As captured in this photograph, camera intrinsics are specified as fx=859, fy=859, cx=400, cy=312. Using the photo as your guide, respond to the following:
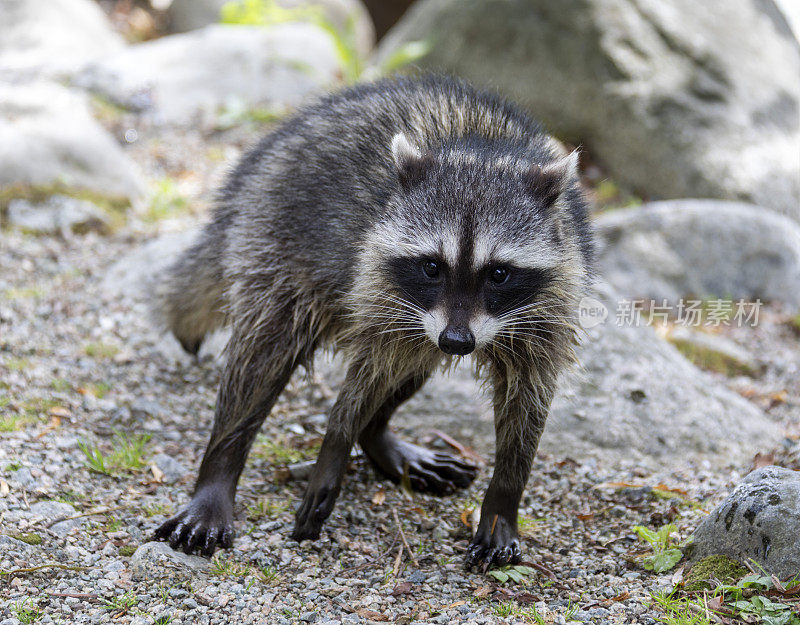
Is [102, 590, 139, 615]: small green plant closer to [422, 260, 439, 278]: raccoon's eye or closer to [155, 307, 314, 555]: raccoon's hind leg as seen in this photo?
[155, 307, 314, 555]: raccoon's hind leg

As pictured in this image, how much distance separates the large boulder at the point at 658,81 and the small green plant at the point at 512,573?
17.0 ft

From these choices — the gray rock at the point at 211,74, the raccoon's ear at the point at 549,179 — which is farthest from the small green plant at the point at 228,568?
the gray rock at the point at 211,74

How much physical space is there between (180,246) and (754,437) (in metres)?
3.80

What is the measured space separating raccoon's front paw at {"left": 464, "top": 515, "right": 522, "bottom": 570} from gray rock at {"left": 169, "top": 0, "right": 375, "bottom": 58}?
358 inches

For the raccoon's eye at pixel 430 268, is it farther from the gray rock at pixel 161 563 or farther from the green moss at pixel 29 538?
the green moss at pixel 29 538

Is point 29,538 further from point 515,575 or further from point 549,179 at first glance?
point 549,179

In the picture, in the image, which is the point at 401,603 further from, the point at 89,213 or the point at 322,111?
the point at 89,213

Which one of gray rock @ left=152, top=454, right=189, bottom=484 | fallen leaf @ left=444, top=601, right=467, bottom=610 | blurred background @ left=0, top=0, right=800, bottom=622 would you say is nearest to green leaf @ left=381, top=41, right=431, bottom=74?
blurred background @ left=0, top=0, right=800, bottom=622

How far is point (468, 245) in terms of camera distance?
3139 mm

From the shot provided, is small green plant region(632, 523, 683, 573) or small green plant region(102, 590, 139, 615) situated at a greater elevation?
small green plant region(632, 523, 683, 573)

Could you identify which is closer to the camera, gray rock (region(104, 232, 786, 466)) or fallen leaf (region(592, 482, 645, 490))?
fallen leaf (region(592, 482, 645, 490))

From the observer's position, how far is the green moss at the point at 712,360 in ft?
19.5

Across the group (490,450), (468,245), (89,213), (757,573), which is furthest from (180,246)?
(757,573)

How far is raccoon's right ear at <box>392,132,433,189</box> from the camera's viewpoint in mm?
3359
